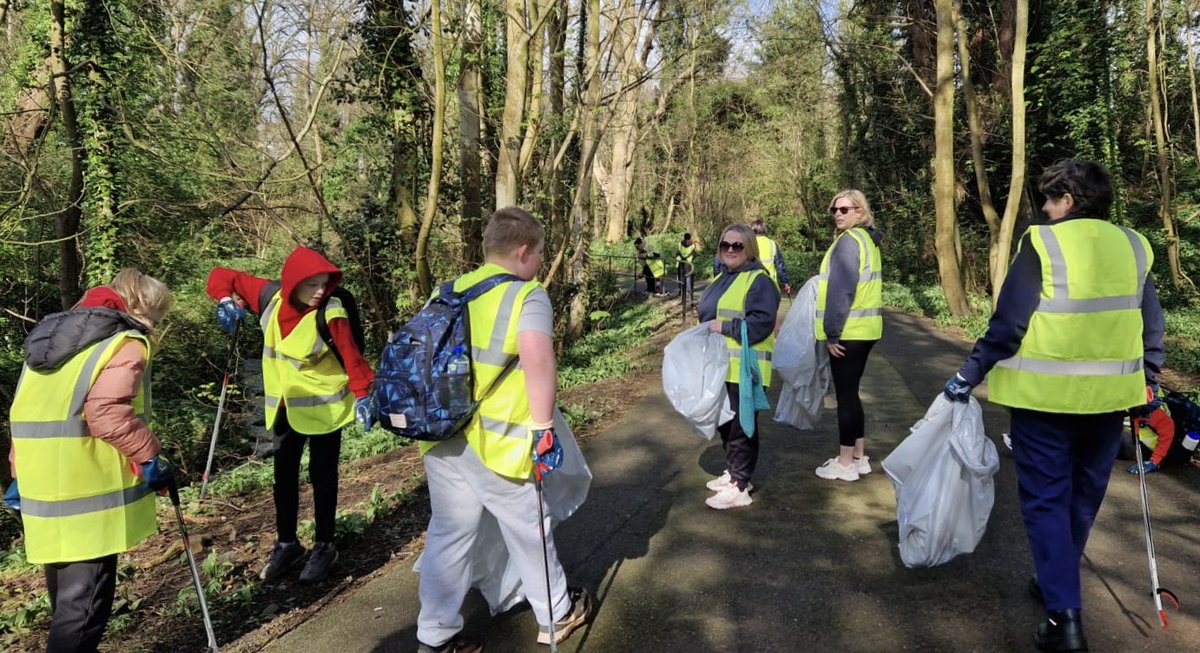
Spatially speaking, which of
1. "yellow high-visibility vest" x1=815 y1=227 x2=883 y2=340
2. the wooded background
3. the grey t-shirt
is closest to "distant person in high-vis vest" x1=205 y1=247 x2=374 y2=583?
the grey t-shirt

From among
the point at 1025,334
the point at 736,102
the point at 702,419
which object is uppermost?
the point at 736,102

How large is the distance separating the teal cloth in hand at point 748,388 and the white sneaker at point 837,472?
39.4 inches

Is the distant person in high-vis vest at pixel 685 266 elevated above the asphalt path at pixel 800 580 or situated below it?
above

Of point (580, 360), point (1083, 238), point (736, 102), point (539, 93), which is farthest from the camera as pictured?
point (736, 102)

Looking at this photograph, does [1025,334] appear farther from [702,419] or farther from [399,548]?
[399,548]

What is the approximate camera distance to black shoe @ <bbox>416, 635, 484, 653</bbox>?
9.48ft

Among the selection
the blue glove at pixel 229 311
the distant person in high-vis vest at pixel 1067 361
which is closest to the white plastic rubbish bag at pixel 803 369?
the distant person in high-vis vest at pixel 1067 361

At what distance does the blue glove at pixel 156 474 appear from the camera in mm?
2754

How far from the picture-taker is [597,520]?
4461 mm

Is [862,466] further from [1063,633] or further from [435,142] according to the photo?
[435,142]

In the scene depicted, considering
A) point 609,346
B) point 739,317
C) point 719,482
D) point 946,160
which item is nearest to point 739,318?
point 739,317

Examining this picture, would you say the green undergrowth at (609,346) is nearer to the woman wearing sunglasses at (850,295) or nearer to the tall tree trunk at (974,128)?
the woman wearing sunglasses at (850,295)

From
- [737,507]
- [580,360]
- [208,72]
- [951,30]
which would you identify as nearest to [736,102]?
[951,30]

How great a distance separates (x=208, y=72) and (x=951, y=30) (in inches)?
451
